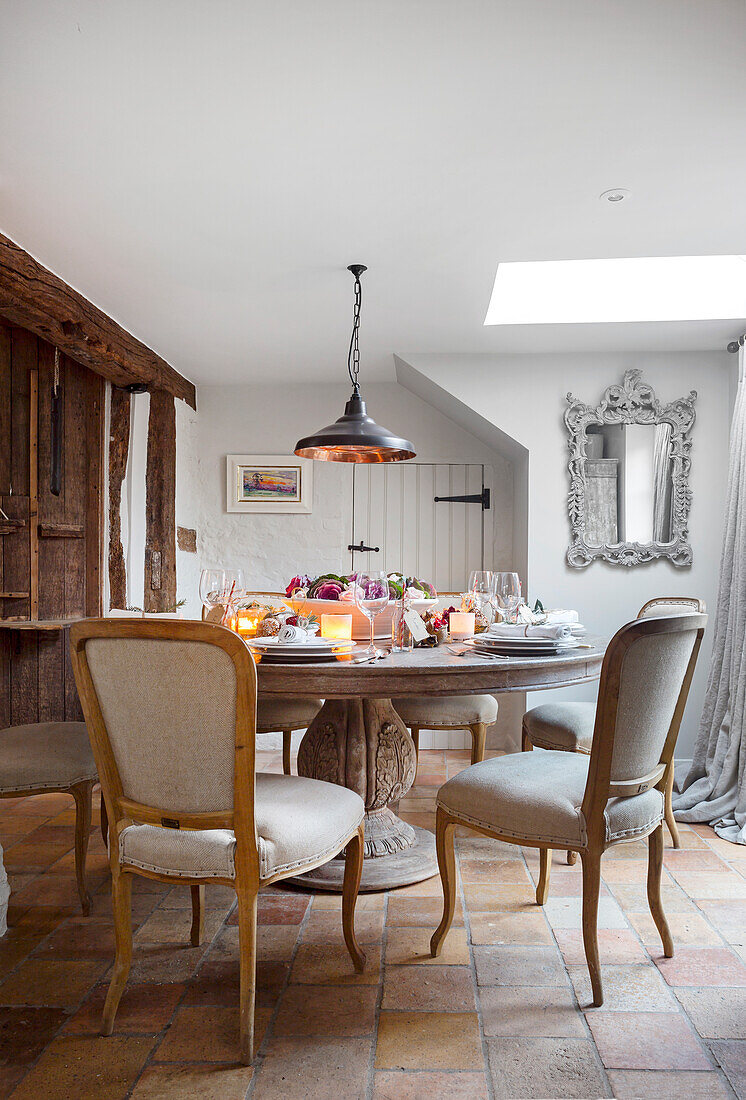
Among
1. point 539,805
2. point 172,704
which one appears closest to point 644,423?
point 539,805

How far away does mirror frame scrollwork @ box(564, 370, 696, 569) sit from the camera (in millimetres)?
4020

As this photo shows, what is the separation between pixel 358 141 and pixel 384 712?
1840 millimetres

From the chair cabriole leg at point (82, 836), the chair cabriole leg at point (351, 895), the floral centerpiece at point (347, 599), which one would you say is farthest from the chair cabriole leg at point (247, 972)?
the floral centerpiece at point (347, 599)

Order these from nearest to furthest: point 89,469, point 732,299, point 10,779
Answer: point 10,779 < point 732,299 < point 89,469

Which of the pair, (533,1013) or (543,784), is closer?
(533,1013)

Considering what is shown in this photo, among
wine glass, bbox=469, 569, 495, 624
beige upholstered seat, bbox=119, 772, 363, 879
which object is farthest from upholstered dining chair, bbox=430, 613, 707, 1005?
wine glass, bbox=469, 569, 495, 624

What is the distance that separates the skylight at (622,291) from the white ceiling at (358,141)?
1.47 ft

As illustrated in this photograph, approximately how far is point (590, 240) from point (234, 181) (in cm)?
128

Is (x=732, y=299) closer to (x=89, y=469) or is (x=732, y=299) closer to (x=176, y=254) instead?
(x=176, y=254)

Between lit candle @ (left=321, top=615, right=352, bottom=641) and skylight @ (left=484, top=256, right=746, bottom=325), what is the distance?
5.95ft

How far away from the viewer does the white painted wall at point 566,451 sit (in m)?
4.03

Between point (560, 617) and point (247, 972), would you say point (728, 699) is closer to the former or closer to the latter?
point (560, 617)

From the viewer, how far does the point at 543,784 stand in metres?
2.00

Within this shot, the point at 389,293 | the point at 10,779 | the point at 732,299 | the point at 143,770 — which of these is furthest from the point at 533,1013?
the point at 732,299
